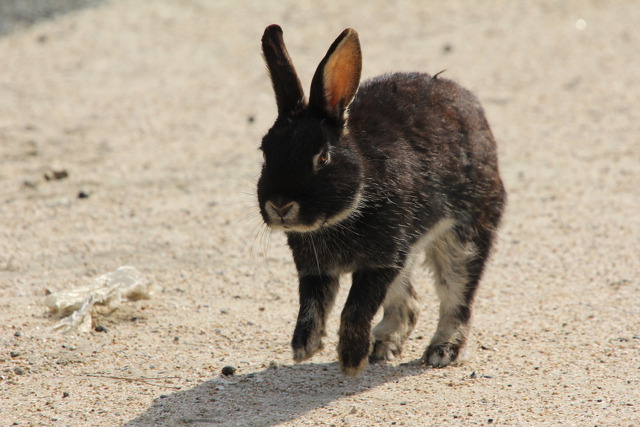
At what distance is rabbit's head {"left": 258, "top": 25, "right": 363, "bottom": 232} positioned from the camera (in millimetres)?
5320

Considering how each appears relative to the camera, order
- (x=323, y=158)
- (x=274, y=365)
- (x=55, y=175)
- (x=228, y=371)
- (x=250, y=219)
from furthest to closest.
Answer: (x=55, y=175) < (x=250, y=219) < (x=274, y=365) < (x=228, y=371) < (x=323, y=158)

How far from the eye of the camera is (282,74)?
19.1 ft

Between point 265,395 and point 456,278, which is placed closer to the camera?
point 265,395

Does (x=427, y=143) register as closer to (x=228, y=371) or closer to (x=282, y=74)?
(x=282, y=74)

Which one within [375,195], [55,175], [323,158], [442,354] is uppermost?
[323,158]

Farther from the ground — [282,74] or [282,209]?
[282,74]

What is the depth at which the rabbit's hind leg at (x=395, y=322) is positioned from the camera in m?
6.43

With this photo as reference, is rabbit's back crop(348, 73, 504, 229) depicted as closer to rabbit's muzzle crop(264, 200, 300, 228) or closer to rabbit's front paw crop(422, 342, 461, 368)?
rabbit's muzzle crop(264, 200, 300, 228)

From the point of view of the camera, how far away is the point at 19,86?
12.5 meters

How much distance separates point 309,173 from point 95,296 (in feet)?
7.12

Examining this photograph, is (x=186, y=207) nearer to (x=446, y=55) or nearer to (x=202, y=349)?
(x=202, y=349)

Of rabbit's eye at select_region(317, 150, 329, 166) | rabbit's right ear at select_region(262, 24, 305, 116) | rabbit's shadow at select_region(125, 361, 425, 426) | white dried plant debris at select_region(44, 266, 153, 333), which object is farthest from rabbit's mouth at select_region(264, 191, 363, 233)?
white dried plant debris at select_region(44, 266, 153, 333)

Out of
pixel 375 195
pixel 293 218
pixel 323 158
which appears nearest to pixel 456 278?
pixel 375 195

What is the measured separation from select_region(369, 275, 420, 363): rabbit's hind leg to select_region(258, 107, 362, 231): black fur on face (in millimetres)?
1058
